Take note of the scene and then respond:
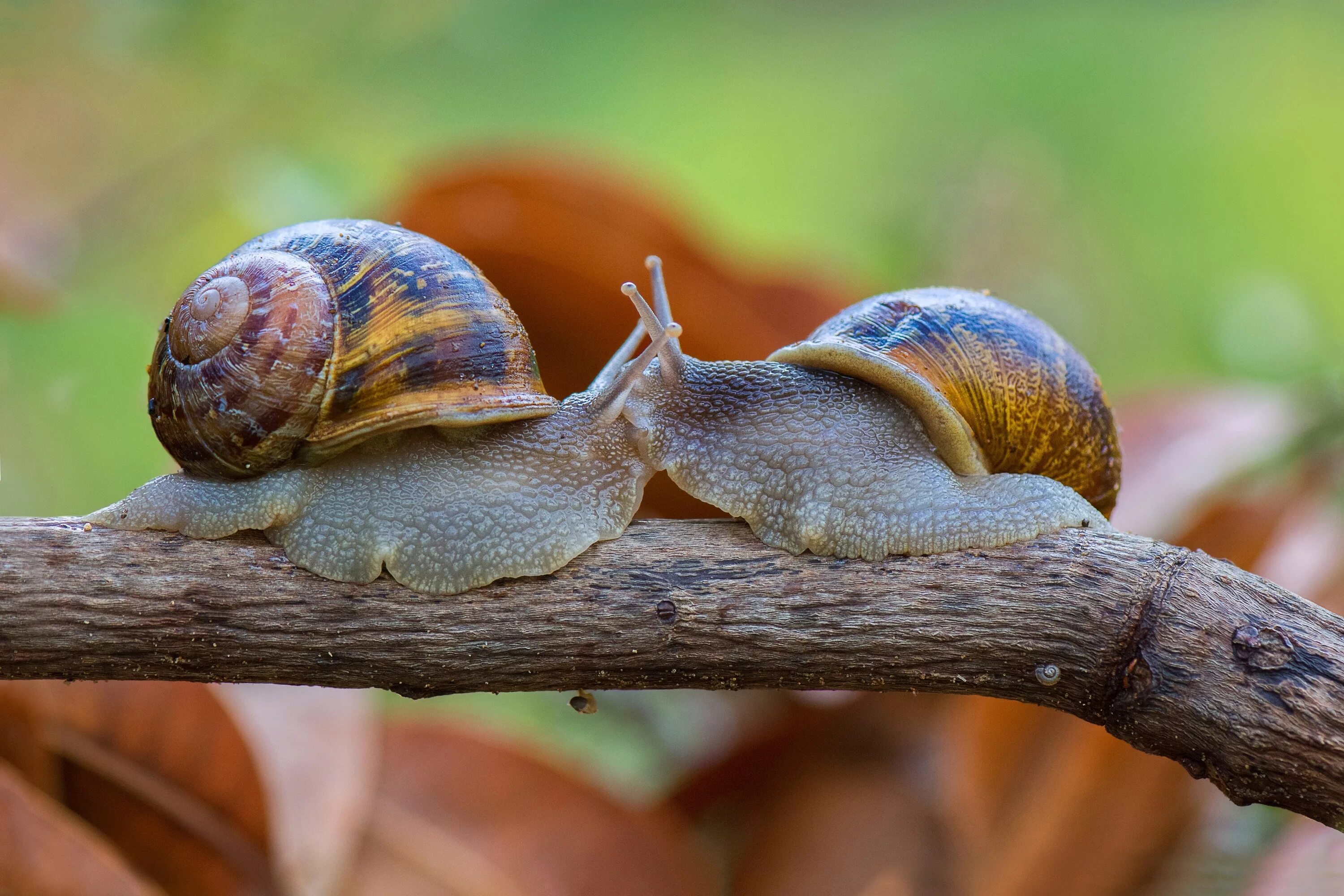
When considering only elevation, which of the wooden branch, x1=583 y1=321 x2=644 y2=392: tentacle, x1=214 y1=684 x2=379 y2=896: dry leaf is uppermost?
x1=583 y1=321 x2=644 y2=392: tentacle

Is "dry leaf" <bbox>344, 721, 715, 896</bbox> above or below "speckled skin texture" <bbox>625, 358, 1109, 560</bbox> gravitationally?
below

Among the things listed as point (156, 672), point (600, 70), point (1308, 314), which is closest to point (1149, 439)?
point (1308, 314)

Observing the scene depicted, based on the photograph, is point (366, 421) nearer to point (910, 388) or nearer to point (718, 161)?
point (910, 388)

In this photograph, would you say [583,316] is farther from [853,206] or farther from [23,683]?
[853,206]

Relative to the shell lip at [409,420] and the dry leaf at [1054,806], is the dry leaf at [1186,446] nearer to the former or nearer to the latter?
the dry leaf at [1054,806]

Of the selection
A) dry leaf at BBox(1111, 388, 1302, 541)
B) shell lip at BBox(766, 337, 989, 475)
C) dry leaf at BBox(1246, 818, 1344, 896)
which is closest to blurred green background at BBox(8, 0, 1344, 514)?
dry leaf at BBox(1111, 388, 1302, 541)

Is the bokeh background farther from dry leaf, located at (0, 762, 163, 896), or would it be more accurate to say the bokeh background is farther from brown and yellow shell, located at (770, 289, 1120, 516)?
dry leaf, located at (0, 762, 163, 896)

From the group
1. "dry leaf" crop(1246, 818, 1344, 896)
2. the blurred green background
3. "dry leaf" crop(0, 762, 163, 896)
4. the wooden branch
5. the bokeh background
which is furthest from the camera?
the blurred green background
